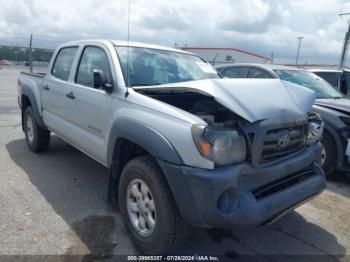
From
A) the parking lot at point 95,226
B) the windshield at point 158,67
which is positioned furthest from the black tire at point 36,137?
the windshield at point 158,67

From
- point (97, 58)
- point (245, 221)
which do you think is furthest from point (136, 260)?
point (97, 58)

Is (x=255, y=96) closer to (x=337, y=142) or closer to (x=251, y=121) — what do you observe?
(x=251, y=121)

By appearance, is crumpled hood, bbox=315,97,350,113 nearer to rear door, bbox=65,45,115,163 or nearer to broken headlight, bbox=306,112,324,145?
broken headlight, bbox=306,112,324,145

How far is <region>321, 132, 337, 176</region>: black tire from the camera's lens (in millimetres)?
4852

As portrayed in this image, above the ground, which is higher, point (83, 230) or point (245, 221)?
point (245, 221)

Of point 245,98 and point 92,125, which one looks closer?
point 245,98

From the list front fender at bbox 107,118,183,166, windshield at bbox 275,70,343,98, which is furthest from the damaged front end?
windshield at bbox 275,70,343,98

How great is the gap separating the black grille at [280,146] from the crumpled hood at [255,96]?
15cm

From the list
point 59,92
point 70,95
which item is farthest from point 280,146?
point 59,92

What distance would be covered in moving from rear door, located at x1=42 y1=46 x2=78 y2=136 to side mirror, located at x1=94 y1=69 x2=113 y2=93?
102cm

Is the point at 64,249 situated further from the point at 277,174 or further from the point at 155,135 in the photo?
the point at 277,174

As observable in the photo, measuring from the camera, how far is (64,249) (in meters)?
2.95

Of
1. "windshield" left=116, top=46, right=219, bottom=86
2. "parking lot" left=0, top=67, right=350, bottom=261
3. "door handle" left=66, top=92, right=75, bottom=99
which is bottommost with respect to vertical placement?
"parking lot" left=0, top=67, right=350, bottom=261

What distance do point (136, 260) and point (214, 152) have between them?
1.19m
